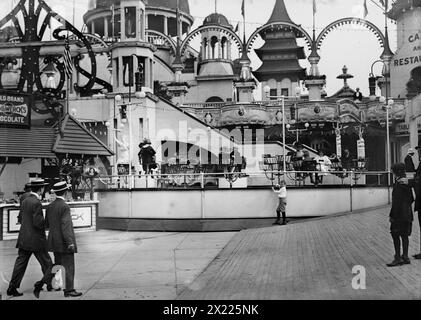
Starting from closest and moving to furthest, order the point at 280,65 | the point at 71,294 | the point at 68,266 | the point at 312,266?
the point at 71,294
the point at 68,266
the point at 312,266
the point at 280,65

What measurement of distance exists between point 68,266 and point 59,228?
596mm

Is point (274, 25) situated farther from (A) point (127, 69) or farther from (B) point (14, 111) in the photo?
(B) point (14, 111)

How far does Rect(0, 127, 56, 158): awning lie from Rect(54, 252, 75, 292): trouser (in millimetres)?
7173

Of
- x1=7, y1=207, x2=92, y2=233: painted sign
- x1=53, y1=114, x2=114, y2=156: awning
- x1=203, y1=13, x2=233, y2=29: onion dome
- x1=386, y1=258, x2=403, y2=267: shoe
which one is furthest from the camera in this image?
x1=203, y1=13, x2=233, y2=29: onion dome

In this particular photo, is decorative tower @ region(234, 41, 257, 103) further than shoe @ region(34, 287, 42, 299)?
Yes

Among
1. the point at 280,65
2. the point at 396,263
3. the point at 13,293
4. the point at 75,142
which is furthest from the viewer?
the point at 280,65

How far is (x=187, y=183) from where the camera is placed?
19.5m

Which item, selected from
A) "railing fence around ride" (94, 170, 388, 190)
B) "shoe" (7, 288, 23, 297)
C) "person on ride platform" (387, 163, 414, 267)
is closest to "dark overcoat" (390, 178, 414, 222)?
"person on ride platform" (387, 163, 414, 267)

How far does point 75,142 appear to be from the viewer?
1539 centimetres

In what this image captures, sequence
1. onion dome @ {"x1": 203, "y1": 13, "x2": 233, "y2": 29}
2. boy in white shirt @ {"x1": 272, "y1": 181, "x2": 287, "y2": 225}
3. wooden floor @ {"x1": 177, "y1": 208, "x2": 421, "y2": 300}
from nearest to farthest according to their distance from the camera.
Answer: wooden floor @ {"x1": 177, "y1": 208, "x2": 421, "y2": 300} < boy in white shirt @ {"x1": 272, "y1": 181, "x2": 287, "y2": 225} < onion dome @ {"x1": 203, "y1": 13, "x2": 233, "y2": 29}

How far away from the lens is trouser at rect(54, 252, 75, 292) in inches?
310

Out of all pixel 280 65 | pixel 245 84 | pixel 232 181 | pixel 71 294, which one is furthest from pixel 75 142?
pixel 280 65

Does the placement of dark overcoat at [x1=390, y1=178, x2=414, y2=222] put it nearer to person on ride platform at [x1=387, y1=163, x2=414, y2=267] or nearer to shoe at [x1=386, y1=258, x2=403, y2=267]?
person on ride platform at [x1=387, y1=163, x2=414, y2=267]
